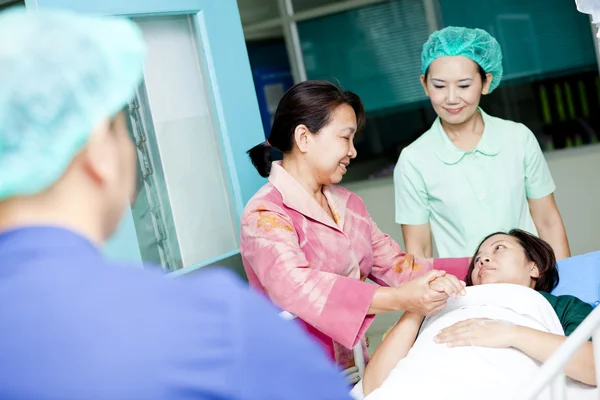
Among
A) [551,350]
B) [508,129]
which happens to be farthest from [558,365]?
[508,129]

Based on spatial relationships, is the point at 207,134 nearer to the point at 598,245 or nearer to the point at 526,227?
the point at 526,227

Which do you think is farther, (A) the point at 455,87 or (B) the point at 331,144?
(A) the point at 455,87

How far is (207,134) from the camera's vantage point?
7.39ft

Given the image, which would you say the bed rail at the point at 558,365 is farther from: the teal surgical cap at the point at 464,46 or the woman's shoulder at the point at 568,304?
the teal surgical cap at the point at 464,46

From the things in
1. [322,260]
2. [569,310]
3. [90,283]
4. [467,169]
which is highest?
[90,283]

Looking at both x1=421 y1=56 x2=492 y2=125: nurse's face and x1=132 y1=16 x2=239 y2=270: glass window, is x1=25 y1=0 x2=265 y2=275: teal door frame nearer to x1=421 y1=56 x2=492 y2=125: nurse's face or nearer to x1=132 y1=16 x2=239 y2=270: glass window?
x1=132 y1=16 x2=239 y2=270: glass window

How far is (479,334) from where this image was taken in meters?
1.77

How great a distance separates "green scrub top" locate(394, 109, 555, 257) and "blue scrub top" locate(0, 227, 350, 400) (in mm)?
1684

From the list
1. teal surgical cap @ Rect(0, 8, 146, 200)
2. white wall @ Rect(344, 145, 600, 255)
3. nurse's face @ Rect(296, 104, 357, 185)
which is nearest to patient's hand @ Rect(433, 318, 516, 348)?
nurse's face @ Rect(296, 104, 357, 185)

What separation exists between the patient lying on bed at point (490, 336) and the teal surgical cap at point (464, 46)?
55 centimetres

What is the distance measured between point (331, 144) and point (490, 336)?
2.02 feet

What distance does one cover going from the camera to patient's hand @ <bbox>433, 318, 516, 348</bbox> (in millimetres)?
1744

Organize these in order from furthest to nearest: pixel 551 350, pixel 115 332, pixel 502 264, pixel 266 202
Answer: pixel 502 264
pixel 266 202
pixel 551 350
pixel 115 332

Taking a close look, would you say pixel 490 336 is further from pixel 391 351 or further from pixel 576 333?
pixel 576 333
